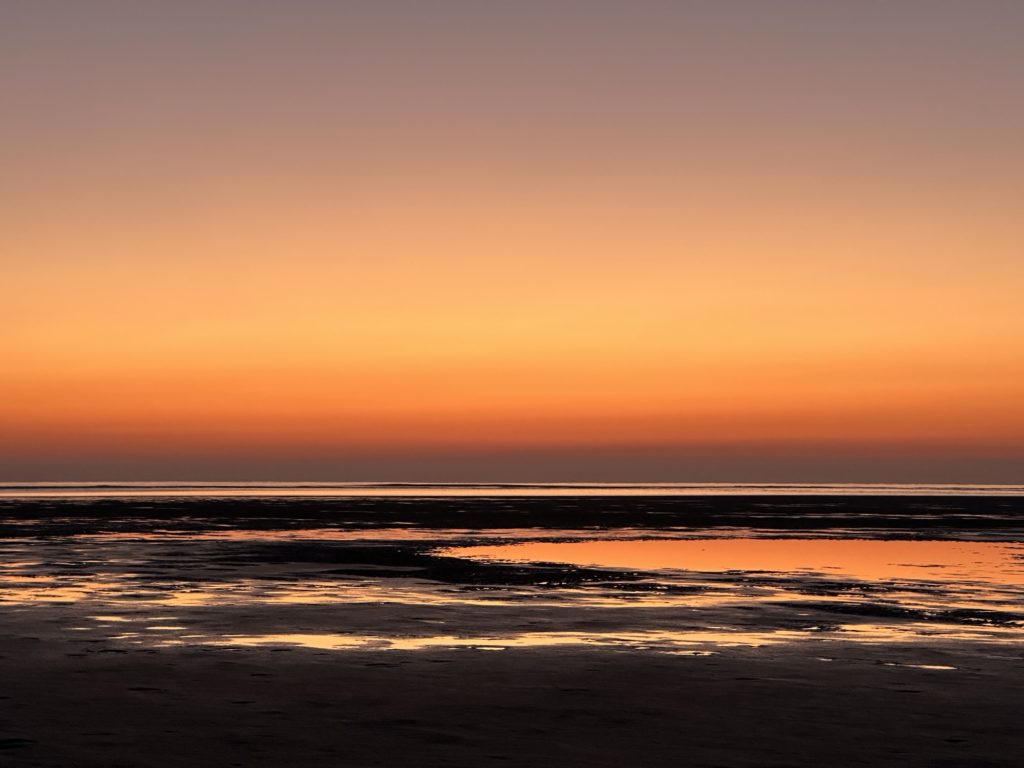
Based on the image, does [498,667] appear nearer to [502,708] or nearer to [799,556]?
[502,708]

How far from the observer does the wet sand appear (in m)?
12.6

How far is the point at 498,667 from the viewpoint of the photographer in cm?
1764

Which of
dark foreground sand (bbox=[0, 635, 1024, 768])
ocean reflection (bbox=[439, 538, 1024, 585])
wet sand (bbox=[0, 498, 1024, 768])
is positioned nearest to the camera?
dark foreground sand (bbox=[0, 635, 1024, 768])

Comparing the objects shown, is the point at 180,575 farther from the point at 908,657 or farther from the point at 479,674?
the point at 908,657

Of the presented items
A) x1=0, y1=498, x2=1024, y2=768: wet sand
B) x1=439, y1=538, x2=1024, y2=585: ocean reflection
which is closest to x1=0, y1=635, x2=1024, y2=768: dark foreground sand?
x1=0, y1=498, x2=1024, y2=768: wet sand

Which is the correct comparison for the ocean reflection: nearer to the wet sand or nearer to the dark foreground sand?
the wet sand

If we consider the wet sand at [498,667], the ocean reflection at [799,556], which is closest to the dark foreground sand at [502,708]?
the wet sand at [498,667]

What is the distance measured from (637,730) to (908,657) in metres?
7.01

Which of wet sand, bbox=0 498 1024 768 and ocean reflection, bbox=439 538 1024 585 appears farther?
ocean reflection, bbox=439 538 1024 585

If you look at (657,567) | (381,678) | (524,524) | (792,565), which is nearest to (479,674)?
(381,678)

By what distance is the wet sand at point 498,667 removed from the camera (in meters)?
12.6

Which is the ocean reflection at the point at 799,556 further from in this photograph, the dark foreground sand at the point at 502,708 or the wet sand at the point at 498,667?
the dark foreground sand at the point at 502,708

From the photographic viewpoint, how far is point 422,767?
38.0 feet

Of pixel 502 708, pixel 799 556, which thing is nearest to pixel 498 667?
pixel 502 708
